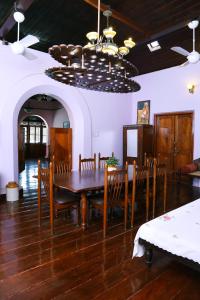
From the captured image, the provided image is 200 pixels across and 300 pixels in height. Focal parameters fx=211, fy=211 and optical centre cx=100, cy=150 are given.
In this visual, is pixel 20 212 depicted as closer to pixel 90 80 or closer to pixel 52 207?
pixel 52 207

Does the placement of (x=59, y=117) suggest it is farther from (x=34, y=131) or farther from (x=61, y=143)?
(x=61, y=143)

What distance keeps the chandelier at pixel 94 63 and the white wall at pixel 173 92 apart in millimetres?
3090

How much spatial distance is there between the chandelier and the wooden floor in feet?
7.27

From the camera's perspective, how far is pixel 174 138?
20.6ft

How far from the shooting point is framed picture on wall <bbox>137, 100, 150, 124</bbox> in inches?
269

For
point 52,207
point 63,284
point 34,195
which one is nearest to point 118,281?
point 63,284

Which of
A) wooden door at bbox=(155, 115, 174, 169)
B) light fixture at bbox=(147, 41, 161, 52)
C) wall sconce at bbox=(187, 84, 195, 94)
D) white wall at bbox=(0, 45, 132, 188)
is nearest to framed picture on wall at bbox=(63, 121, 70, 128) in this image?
white wall at bbox=(0, 45, 132, 188)

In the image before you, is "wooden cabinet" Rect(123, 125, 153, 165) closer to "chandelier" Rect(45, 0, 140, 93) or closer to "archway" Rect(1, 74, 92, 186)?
"archway" Rect(1, 74, 92, 186)

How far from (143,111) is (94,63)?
4.73 metres

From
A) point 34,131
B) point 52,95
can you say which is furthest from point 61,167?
point 34,131

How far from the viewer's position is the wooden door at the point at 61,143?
588 centimetres

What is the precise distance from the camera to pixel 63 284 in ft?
6.56

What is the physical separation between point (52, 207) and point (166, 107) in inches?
186

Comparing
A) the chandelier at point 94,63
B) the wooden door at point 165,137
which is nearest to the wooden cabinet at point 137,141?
the wooden door at point 165,137
